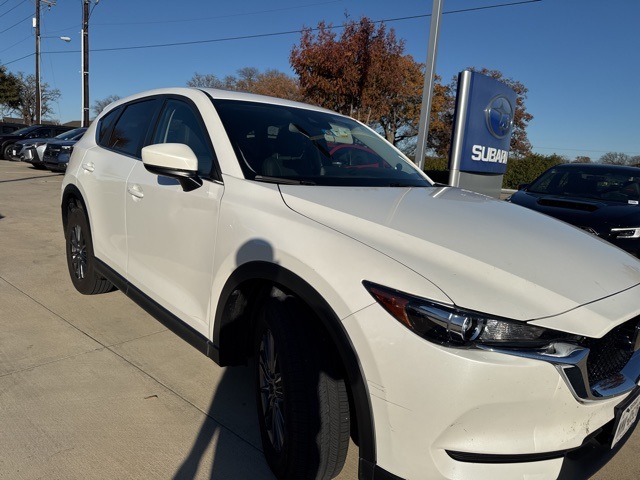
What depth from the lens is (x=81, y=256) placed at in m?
4.28

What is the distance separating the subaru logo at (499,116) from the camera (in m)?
6.99

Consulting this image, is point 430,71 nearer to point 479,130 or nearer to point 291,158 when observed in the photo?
point 479,130

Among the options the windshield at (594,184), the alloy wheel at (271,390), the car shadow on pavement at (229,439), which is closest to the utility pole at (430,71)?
the windshield at (594,184)

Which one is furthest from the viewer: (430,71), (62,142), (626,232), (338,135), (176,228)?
(62,142)

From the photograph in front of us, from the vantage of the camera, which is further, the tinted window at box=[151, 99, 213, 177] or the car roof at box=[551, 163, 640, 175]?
the car roof at box=[551, 163, 640, 175]

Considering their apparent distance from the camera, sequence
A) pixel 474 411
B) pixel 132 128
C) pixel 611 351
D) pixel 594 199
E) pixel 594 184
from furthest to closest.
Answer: pixel 594 184, pixel 594 199, pixel 132 128, pixel 611 351, pixel 474 411

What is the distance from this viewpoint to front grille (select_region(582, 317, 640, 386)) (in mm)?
1675

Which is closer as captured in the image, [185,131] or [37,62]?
[185,131]

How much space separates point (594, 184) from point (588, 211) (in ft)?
3.97

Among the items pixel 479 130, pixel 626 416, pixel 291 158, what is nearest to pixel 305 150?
pixel 291 158

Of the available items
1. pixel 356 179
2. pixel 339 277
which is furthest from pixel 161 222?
pixel 339 277

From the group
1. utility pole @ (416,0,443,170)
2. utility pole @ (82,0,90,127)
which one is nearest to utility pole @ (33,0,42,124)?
utility pole @ (82,0,90,127)

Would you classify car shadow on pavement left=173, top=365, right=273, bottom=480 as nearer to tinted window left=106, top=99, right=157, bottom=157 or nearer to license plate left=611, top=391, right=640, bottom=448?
license plate left=611, top=391, right=640, bottom=448

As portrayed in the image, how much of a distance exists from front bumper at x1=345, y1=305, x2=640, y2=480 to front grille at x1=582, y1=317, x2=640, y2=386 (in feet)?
0.49
